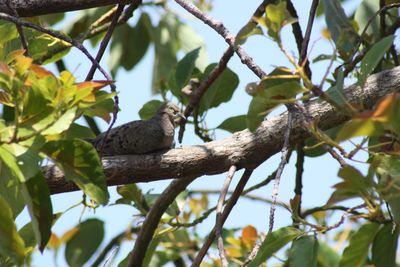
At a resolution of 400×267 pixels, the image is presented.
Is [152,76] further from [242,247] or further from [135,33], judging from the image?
[242,247]

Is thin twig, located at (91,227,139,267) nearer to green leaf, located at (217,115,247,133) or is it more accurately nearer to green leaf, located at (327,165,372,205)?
green leaf, located at (217,115,247,133)

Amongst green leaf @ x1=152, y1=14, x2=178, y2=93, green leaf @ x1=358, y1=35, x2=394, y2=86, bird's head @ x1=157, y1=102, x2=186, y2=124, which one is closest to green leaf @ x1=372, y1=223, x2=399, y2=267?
green leaf @ x1=358, y1=35, x2=394, y2=86

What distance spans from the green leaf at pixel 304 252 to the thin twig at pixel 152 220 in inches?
39.5

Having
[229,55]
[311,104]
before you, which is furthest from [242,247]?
[311,104]

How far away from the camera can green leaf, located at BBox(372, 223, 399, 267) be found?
307cm

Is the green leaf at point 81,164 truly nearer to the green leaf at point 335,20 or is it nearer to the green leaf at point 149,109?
the green leaf at point 335,20

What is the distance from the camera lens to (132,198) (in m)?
4.11

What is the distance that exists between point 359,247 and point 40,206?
1250 mm

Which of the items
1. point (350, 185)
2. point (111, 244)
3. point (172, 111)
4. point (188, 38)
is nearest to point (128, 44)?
point (188, 38)

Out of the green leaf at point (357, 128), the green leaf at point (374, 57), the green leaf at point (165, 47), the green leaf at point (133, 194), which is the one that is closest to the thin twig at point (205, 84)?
the green leaf at point (133, 194)

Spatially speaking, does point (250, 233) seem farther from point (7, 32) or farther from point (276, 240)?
point (7, 32)

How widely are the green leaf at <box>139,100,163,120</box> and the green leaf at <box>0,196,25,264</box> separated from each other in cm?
211

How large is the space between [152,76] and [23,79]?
3.15 m

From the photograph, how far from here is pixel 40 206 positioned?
2566 mm
